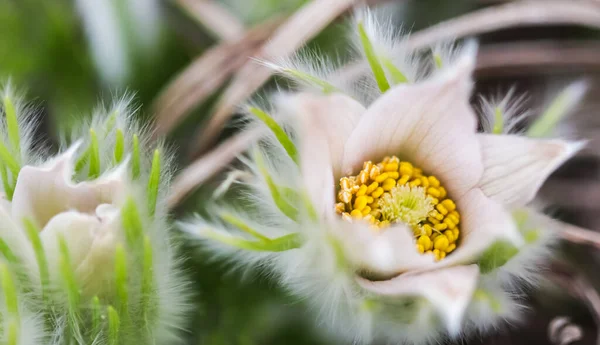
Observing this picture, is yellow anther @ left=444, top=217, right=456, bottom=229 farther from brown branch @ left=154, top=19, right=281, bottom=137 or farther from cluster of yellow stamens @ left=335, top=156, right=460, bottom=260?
brown branch @ left=154, top=19, right=281, bottom=137

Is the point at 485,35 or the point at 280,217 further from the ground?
the point at 485,35

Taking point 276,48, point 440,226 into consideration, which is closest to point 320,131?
point 440,226

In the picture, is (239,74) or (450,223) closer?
(450,223)

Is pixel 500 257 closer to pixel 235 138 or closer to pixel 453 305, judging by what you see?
pixel 453 305

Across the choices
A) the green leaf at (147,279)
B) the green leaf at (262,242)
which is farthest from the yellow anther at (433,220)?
the green leaf at (147,279)

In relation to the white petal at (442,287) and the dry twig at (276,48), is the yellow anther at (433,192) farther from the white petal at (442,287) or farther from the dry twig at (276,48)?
the dry twig at (276,48)

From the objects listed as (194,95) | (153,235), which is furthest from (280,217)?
(194,95)

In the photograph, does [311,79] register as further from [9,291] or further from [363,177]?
[9,291]
